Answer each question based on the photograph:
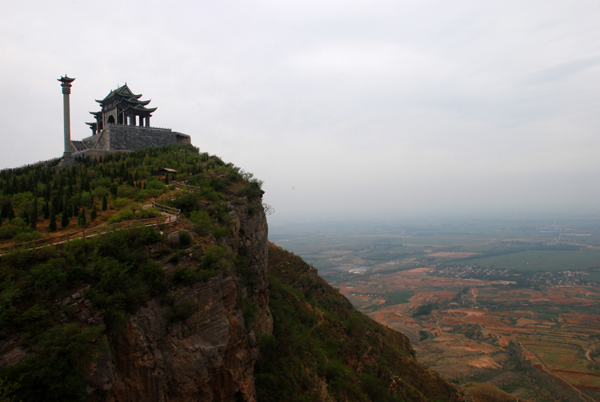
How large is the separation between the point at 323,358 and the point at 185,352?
12056 millimetres

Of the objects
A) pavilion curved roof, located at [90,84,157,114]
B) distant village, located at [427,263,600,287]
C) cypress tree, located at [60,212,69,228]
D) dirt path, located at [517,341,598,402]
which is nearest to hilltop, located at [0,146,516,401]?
cypress tree, located at [60,212,69,228]

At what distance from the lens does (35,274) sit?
951 cm

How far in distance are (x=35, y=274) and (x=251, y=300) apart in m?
11.8

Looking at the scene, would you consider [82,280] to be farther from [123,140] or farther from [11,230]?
[123,140]

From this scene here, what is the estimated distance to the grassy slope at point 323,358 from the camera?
17250 millimetres

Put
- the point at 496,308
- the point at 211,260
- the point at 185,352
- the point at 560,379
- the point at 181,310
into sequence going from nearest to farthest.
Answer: the point at 185,352
the point at 181,310
the point at 211,260
the point at 560,379
the point at 496,308

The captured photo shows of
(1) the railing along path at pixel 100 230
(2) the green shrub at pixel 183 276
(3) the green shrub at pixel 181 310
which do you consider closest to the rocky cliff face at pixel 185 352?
(3) the green shrub at pixel 181 310

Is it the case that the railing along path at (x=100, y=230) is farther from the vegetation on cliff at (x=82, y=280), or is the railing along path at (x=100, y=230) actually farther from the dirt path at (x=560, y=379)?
the dirt path at (x=560, y=379)

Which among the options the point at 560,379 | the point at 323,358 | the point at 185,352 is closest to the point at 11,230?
the point at 185,352

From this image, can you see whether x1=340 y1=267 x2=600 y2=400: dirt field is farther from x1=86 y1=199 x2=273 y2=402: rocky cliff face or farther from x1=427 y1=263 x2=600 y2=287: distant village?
x1=86 y1=199 x2=273 y2=402: rocky cliff face

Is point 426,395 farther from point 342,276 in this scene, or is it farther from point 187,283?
point 342,276

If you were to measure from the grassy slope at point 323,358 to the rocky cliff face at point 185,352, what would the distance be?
2.64 metres

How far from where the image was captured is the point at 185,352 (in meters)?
11.3

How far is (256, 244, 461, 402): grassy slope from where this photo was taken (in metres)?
17.2
